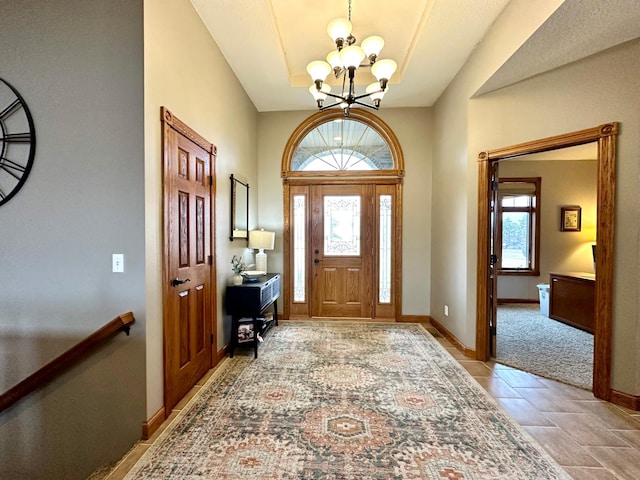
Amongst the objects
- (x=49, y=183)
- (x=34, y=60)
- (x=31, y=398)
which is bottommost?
(x=31, y=398)

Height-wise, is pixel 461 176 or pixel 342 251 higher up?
pixel 461 176

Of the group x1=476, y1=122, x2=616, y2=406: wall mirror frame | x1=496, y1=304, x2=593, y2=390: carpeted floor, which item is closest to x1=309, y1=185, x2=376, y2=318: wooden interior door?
x1=496, y1=304, x2=593, y2=390: carpeted floor

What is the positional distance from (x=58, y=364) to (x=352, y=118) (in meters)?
4.46

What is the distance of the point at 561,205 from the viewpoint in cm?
591

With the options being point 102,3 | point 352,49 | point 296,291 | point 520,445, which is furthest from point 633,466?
point 102,3

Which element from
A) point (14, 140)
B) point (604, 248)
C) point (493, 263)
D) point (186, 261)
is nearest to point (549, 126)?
point (604, 248)

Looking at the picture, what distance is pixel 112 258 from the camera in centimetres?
192

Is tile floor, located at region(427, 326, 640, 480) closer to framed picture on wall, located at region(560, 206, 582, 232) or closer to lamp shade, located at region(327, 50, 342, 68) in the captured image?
lamp shade, located at region(327, 50, 342, 68)

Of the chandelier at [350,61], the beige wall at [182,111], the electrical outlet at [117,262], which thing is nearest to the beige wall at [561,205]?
the chandelier at [350,61]

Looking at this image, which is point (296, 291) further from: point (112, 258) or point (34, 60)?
point (34, 60)

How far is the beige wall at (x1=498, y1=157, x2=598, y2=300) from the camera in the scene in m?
5.83

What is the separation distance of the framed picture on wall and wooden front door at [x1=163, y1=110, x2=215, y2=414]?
6606 millimetres

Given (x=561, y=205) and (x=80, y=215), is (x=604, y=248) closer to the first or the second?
(x=80, y=215)

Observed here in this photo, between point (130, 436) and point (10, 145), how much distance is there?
2077 millimetres
